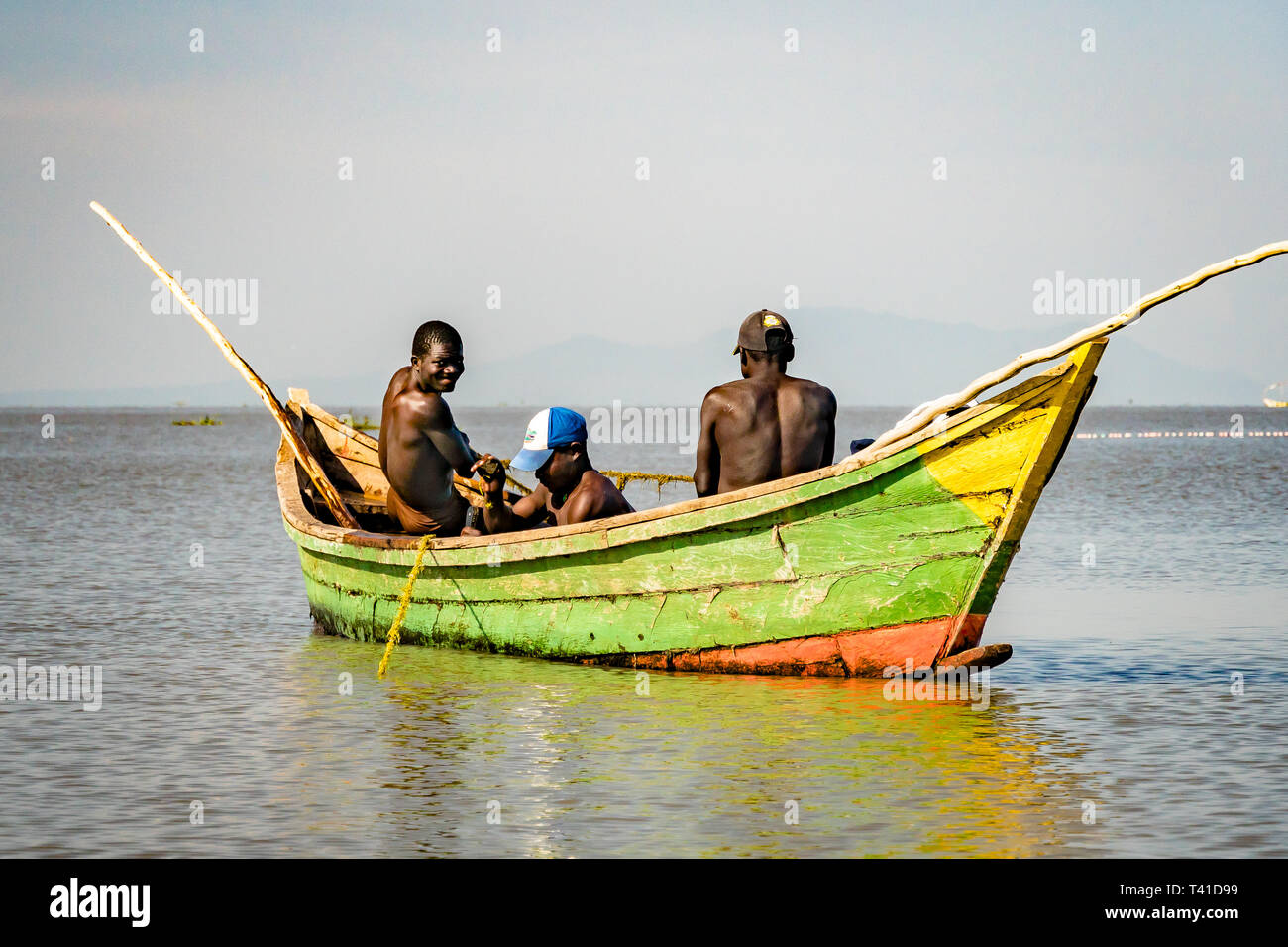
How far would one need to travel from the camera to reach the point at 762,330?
935cm

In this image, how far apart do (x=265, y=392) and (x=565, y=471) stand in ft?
16.2

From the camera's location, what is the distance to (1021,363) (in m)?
8.35

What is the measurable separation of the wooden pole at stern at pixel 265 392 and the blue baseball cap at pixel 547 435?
10.4 ft

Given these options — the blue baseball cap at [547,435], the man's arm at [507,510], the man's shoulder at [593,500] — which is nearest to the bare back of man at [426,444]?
the man's arm at [507,510]

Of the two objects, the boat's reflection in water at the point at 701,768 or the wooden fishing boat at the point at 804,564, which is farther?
the wooden fishing boat at the point at 804,564

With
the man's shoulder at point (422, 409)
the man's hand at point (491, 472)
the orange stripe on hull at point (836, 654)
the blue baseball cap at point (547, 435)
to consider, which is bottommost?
the orange stripe on hull at point (836, 654)

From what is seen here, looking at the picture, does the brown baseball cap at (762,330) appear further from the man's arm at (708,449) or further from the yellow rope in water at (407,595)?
the yellow rope in water at (407,595)

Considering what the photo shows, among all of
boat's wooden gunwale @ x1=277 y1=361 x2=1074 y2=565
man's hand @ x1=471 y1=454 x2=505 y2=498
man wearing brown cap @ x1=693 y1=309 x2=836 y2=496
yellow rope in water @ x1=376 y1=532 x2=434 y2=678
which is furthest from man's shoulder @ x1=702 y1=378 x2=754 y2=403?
yellow rope in water @ x1=376 y1=532 x2=434 y2=678

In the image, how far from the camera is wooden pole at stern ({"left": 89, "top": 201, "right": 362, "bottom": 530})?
13.1 m

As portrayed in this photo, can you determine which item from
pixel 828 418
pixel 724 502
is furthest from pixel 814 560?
pixel 828 418

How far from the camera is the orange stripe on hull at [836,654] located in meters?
8.97

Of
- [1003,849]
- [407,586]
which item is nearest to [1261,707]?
[1003,849]

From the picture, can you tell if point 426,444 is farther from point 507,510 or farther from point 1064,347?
point 1064,347

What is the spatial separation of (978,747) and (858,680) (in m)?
1.51
